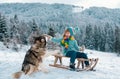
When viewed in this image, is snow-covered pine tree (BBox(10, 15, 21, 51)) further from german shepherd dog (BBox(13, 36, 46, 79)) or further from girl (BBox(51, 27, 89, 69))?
german shepherd dog (BBox(13, 36, 46, 79))

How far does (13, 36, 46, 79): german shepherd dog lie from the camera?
338 inches

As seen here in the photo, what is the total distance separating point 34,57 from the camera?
8672 mm

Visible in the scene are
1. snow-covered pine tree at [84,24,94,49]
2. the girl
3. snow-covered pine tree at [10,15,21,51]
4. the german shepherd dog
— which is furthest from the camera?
snow-covered pine tree at [84,24,94,49]

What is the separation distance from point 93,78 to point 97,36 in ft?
287

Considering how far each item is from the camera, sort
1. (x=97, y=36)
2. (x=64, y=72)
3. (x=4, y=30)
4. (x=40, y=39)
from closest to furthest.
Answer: (x=40, y=39) < (x=64, y=72) < (x=4, y=30) < (x=97, y=36)

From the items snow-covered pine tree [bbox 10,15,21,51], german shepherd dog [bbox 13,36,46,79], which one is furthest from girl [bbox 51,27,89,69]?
snow-covered pine tree [bbox 10,15,21,51]

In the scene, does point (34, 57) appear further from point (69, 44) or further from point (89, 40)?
point (89, 40)

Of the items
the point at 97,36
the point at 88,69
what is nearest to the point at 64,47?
the point at 88,69

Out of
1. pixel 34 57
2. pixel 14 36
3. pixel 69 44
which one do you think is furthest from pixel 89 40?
pixel 34 57

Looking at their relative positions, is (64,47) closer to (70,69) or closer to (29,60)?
(70,69)

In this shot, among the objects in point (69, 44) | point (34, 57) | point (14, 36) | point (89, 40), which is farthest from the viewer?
point (89, 40)

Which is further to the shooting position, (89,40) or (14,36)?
(89,40)

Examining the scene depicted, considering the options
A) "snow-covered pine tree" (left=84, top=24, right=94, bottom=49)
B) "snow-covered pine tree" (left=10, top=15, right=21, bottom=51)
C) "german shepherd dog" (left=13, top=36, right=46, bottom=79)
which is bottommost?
"snow-covered pine tree" (left=84, top=24, right=94, bottom=49)

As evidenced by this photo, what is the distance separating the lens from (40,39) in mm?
8570
